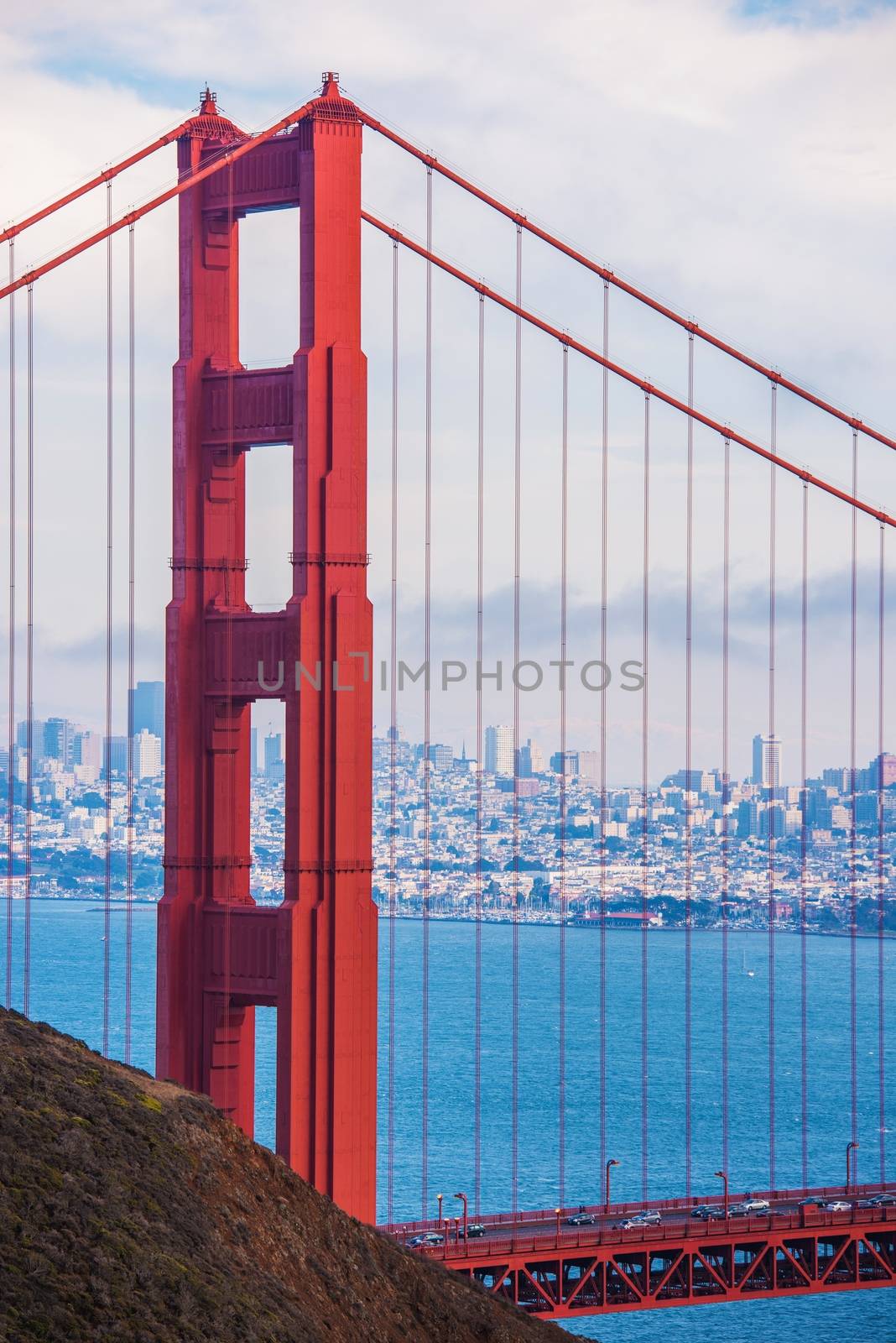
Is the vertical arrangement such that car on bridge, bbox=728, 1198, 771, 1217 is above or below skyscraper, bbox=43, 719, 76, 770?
below

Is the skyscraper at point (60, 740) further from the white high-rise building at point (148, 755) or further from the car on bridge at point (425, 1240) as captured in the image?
the car on bridge at point (425, 1240)

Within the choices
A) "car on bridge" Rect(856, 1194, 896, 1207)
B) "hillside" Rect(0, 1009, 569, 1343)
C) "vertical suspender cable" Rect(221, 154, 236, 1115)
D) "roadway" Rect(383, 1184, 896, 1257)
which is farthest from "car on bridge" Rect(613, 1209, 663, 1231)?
"hillside" Rect(0, 1009, 569, 1343)

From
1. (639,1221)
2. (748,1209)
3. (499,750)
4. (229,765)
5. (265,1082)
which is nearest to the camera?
(229,765)

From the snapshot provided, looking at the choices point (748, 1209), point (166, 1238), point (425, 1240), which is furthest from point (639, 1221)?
point (166, 1238)

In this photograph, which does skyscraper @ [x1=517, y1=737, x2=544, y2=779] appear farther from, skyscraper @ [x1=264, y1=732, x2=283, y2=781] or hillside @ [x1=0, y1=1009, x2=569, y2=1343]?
hillside @ [x1=0, y1=1009, x2=569, y2=1343]

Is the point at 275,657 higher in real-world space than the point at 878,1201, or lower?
higher

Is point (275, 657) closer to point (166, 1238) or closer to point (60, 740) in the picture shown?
point (166, 1238)

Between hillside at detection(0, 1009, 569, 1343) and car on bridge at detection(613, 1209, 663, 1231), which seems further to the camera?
car on bridge at detection(613, 1209, 663, 1231)
